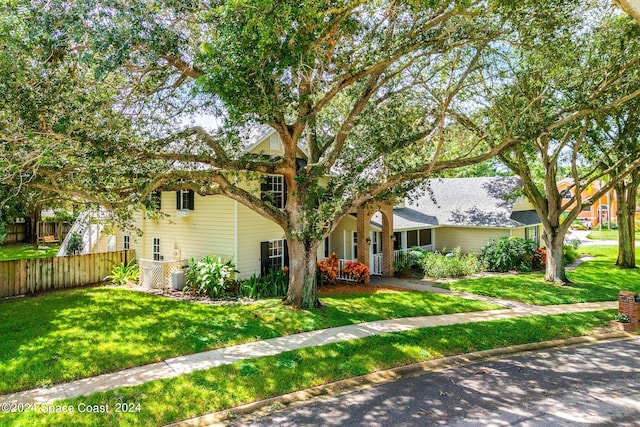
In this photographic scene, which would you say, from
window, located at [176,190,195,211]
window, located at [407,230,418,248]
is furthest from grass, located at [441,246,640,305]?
window, located at [176,190,195,211]

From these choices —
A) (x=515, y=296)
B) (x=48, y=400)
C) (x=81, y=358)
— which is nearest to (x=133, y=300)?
(x=81, y=358)

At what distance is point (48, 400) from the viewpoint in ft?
20.2

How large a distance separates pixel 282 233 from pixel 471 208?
13.8m

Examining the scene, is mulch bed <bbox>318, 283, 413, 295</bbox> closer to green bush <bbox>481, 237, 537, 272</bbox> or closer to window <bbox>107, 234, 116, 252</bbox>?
green bush <bbox>481, 237, 537, 272</bbox>

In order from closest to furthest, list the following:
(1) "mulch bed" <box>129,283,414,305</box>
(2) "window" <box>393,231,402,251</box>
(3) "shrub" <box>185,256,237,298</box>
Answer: (1) "mulch bed" <box>129,283,414,305</box>
(3) "shrub" <box>185,256,237,298</box>
(2) "window" <box>393,231,402,251</box>

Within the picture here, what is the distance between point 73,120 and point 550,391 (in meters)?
10.5

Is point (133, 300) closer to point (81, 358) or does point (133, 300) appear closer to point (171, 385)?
point (81, 358)

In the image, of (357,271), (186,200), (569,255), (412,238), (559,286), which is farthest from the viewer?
(569,255)

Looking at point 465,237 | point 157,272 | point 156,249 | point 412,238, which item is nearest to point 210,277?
point 157,272

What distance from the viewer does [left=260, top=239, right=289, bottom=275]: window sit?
15.9m

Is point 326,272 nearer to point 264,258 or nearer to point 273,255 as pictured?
point 273,255

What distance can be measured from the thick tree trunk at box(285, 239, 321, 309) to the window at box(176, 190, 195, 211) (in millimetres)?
6485

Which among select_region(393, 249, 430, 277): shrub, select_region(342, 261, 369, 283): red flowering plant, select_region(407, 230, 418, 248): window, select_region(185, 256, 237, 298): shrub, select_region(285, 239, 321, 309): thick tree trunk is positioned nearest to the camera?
select_region(285, 239, 321, 309): thick tree trunk

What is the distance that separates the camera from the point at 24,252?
24.5 m
